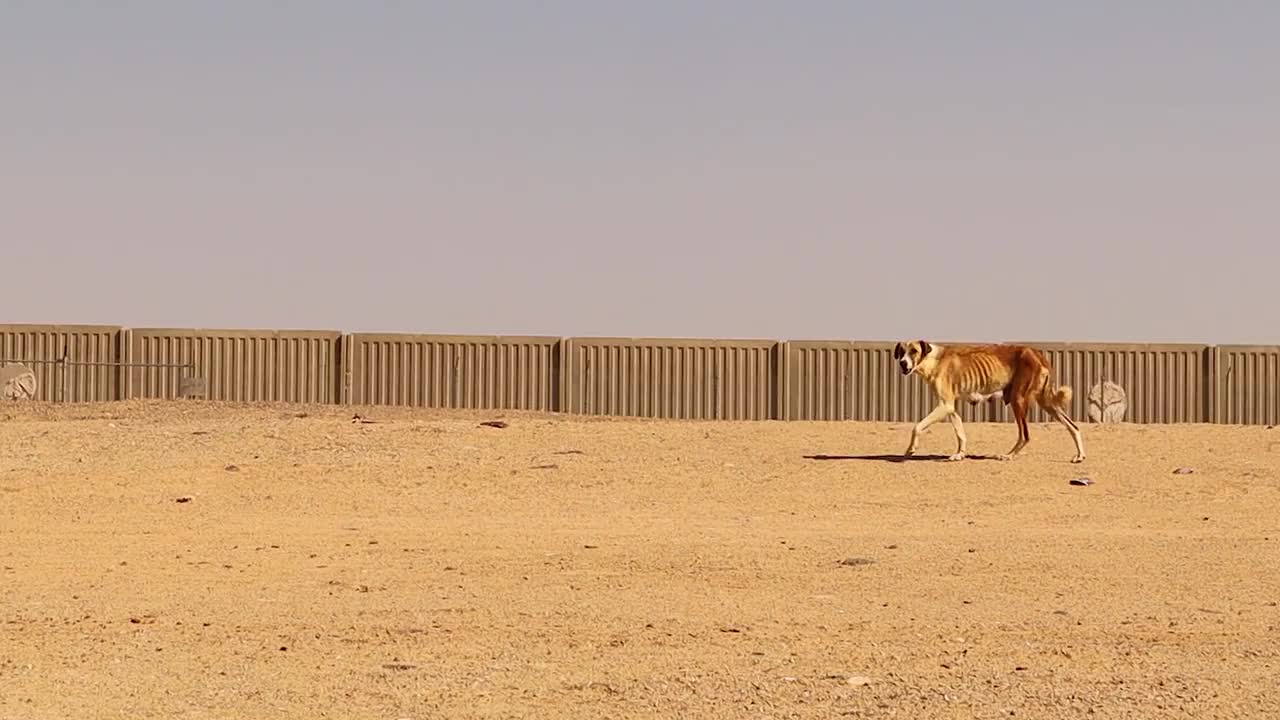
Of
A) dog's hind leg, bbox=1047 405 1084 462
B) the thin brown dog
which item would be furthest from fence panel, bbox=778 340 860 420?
dog's hind leg, bbox=1047 405 1084 462

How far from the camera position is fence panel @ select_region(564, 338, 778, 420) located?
118 ft

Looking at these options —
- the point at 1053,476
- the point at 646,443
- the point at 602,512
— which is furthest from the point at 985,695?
the point at 646,443

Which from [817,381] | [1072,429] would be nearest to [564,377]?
[817,381]

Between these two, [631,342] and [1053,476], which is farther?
[631,342]

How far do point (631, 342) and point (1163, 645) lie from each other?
25871mm

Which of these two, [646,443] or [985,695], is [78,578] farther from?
[646,443]

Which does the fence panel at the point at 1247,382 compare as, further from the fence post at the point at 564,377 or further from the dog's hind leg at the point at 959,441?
the dog's hind leg at the point at 959,441

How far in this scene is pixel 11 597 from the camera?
41.6ft

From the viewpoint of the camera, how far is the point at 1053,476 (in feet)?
65.7

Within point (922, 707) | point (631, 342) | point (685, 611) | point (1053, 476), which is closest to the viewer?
point (922, 707)

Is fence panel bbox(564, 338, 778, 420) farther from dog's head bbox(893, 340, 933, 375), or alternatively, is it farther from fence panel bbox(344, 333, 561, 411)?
dog's head bbox(893, 340, 933, 375)

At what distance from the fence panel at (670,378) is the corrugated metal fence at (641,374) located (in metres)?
0.02

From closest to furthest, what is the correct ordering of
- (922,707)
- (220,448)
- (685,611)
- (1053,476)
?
(922,707) → (685,611) → (1053,476) → (220,448)

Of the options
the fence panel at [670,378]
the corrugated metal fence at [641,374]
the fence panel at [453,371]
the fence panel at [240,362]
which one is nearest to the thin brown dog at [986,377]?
the corrugated metal fence at [641,374]
